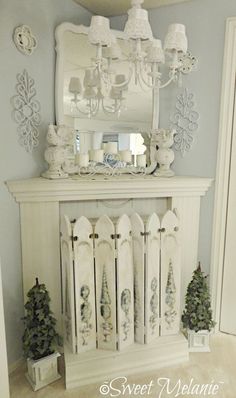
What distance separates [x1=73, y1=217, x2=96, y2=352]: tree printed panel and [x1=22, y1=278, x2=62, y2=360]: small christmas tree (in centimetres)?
17

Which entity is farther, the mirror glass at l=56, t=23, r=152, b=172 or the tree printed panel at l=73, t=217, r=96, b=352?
the mirror glass at l=56, t=23, r=152, b=172

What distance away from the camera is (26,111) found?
5.74 feet

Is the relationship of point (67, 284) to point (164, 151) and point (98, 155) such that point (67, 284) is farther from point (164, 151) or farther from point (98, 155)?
point (164, 151)

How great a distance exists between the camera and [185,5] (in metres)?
1.99

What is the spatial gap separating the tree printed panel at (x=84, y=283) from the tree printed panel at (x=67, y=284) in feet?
0.09

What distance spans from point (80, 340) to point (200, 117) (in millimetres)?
1629

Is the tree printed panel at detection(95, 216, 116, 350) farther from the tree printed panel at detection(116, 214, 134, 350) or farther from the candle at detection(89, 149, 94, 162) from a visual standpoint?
the candle at detection(89, 149, 94, 162)

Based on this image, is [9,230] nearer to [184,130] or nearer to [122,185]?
[122,185]

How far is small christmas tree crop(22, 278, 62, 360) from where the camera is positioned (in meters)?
1.68

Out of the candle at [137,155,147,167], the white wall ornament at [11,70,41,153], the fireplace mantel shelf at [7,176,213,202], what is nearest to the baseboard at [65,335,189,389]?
the fireplace mantel shelf at [7,176,213,202]

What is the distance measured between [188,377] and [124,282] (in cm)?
69

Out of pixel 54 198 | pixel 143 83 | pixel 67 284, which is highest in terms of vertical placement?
pixel 143 83

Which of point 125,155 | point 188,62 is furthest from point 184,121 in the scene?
point 125,155

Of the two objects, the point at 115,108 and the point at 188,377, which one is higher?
the point at 115,108
